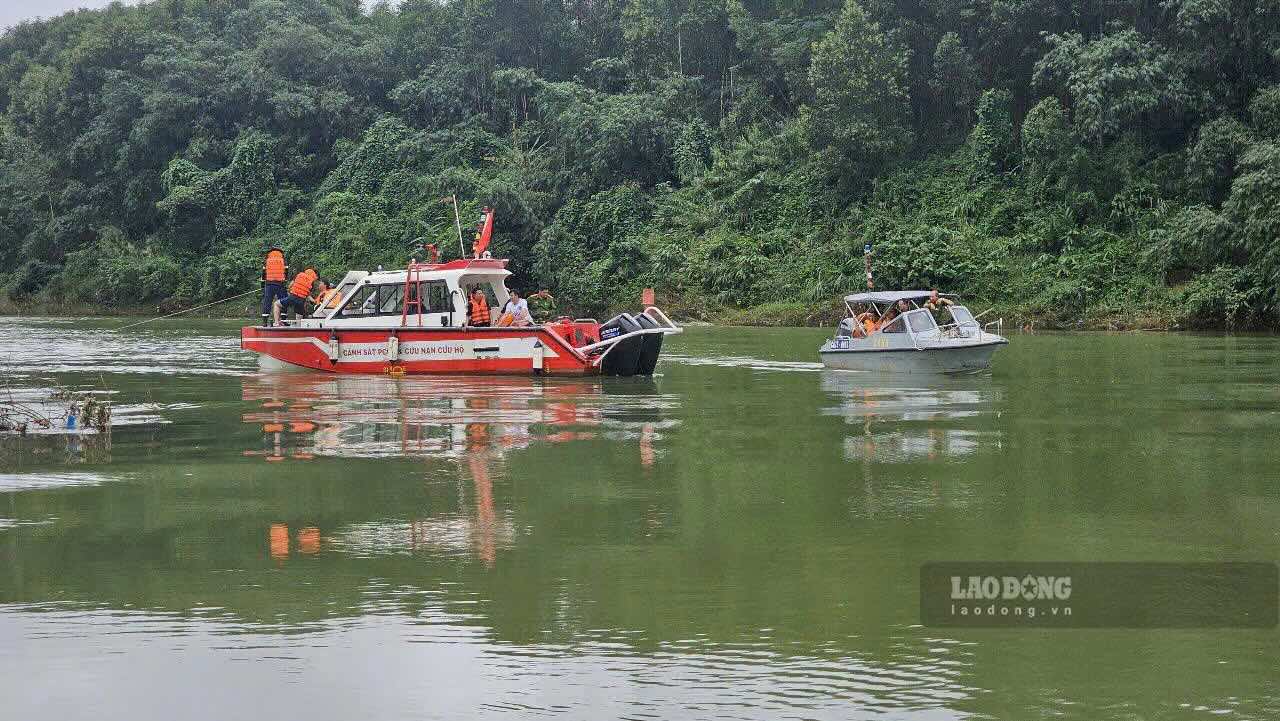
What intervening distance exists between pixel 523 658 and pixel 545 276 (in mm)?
46519

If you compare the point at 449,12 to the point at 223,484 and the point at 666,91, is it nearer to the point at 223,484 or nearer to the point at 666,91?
the point at 666,91

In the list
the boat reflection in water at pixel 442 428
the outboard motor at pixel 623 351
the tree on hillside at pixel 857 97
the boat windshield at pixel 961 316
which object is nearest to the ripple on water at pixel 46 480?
the boat reflection in water at pixel 442 428

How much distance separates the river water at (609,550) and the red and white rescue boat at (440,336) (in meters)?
4.58

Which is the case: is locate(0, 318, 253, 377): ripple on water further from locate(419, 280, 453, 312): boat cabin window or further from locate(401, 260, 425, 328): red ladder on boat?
locate(419, 280, 453, 312): boat cabin window

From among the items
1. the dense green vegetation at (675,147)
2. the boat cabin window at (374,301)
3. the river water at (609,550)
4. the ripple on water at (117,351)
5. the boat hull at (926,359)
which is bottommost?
the river water at (609,550)

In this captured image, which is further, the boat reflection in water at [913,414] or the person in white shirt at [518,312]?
the person in white shirt at [518,312]

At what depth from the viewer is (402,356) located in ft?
85.3

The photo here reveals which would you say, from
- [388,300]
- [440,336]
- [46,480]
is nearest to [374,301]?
[388,300]

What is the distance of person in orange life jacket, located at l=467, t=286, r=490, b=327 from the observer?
2602 cm

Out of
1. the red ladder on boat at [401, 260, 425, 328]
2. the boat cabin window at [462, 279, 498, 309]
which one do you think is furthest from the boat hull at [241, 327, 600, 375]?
the boat cabin window at [462, 279, 498, 309]

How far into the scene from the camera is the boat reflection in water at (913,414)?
598 inches

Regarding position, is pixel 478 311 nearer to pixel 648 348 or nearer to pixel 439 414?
pixel 648 348

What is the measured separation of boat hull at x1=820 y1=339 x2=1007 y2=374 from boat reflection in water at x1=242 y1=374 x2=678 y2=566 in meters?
4.09

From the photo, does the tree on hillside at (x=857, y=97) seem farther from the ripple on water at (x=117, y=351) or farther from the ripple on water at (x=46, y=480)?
the ripple on water at (x=46, y=480)
